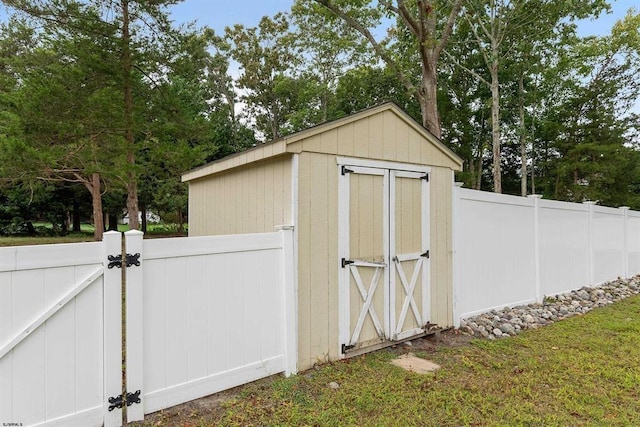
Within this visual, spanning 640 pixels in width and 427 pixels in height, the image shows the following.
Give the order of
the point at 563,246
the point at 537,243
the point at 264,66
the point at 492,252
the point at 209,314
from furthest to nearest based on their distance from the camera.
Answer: the point at 264,66 < the point at 563,246 < the point at 537,243 < the point at 492,252 < the point at 209,314

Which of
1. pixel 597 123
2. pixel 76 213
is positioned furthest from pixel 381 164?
pixel 76 213

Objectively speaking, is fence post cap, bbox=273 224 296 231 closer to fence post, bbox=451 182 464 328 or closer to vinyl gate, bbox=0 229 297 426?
vinyl gate, bbox=0 229 297 426

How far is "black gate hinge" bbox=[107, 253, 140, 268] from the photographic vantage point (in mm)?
2377

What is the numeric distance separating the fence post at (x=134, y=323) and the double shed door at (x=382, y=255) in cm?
181

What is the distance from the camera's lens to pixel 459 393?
2980 millimetres

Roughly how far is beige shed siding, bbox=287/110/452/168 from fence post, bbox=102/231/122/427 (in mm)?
1590

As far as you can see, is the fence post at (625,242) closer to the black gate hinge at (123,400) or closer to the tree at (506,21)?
the tree at (506,21)

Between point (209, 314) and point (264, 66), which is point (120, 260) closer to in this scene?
point (209, 314)

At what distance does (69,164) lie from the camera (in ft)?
37.2

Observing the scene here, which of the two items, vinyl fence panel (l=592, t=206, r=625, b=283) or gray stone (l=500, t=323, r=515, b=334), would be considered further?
vinyl fence panel (l=592, t=206, r=625, b=283)

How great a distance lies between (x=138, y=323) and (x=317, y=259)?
61.7 inches

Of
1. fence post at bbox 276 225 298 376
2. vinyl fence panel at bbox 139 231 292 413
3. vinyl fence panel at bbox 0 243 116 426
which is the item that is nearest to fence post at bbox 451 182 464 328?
fence post at bbox 276 225 298 376

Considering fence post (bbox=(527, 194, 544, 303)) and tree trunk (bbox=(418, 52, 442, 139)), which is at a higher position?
tree trunk (bbox=(418, 52, 442, 139))

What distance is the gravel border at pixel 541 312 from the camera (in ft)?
15.2
